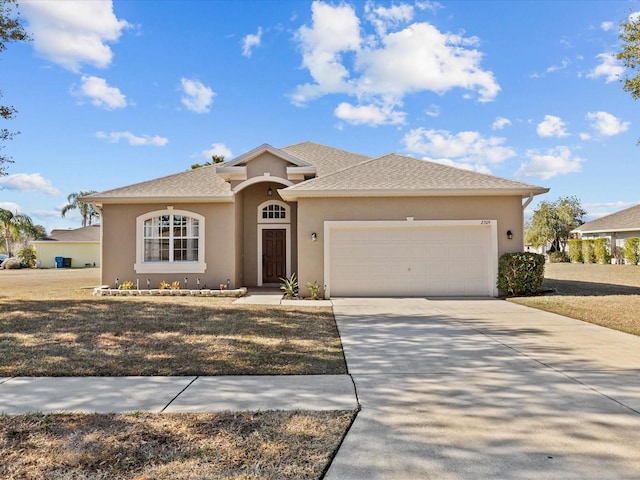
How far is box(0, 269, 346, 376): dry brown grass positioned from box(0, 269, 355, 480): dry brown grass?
0.02 m

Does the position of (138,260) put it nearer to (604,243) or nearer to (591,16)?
(591,16)

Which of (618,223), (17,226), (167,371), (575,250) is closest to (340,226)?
(167,371)

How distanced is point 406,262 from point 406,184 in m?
2.54

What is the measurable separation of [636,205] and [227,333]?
135 ft

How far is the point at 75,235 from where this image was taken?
37750mm

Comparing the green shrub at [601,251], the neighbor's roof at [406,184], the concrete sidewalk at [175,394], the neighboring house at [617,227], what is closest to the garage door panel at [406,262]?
the neighbor's roof at [406,184]

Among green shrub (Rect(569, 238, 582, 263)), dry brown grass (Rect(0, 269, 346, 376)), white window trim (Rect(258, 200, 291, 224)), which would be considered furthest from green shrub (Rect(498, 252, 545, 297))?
green shrub (Rect(569, 238, 582, 263))

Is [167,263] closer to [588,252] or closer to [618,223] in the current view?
[588,252]

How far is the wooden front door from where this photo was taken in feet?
51.8

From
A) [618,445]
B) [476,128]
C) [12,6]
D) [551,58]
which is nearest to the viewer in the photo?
[618,445]

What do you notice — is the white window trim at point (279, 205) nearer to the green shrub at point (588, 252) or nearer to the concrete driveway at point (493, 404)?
the concrete driveway at point (493, 404)

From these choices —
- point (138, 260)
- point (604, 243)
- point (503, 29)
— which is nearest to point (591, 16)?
point (503, 29)

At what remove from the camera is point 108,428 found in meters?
3.49

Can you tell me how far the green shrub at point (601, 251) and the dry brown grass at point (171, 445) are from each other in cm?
3467
